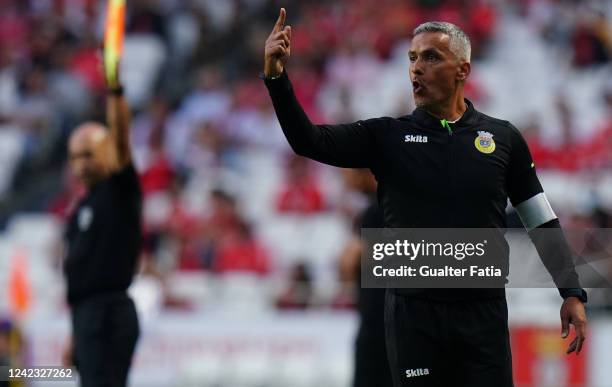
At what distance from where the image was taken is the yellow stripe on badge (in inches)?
293

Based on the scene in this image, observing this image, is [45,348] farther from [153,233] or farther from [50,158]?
[50,158]

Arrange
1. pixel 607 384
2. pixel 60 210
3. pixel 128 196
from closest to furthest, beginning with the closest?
pixel 128 196
pixel 607 384
pixel 60 210

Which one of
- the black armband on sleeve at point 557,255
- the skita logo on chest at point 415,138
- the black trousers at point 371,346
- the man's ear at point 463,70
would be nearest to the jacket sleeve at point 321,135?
the skita logo on chest at point 415,138

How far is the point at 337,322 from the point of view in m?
12.7

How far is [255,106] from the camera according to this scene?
1716cm

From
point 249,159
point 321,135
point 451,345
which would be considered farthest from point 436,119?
point 249,159

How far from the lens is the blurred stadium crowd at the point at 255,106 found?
1438 centimetres

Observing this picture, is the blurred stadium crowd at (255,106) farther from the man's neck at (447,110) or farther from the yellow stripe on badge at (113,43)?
the man's neck at (447,110)

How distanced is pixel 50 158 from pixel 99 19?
3.68 meters

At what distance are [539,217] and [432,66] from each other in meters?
0.85

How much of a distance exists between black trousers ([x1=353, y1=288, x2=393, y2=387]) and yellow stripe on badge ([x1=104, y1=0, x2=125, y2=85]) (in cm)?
194

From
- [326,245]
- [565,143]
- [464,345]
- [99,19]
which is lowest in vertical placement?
[464,345]

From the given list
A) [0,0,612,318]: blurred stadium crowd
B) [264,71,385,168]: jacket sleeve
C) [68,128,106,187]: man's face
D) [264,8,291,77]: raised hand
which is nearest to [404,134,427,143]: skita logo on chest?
[264,71,385,168]: jacket sleeve

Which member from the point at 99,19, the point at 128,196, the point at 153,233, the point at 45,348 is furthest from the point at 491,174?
the point at 99,19
